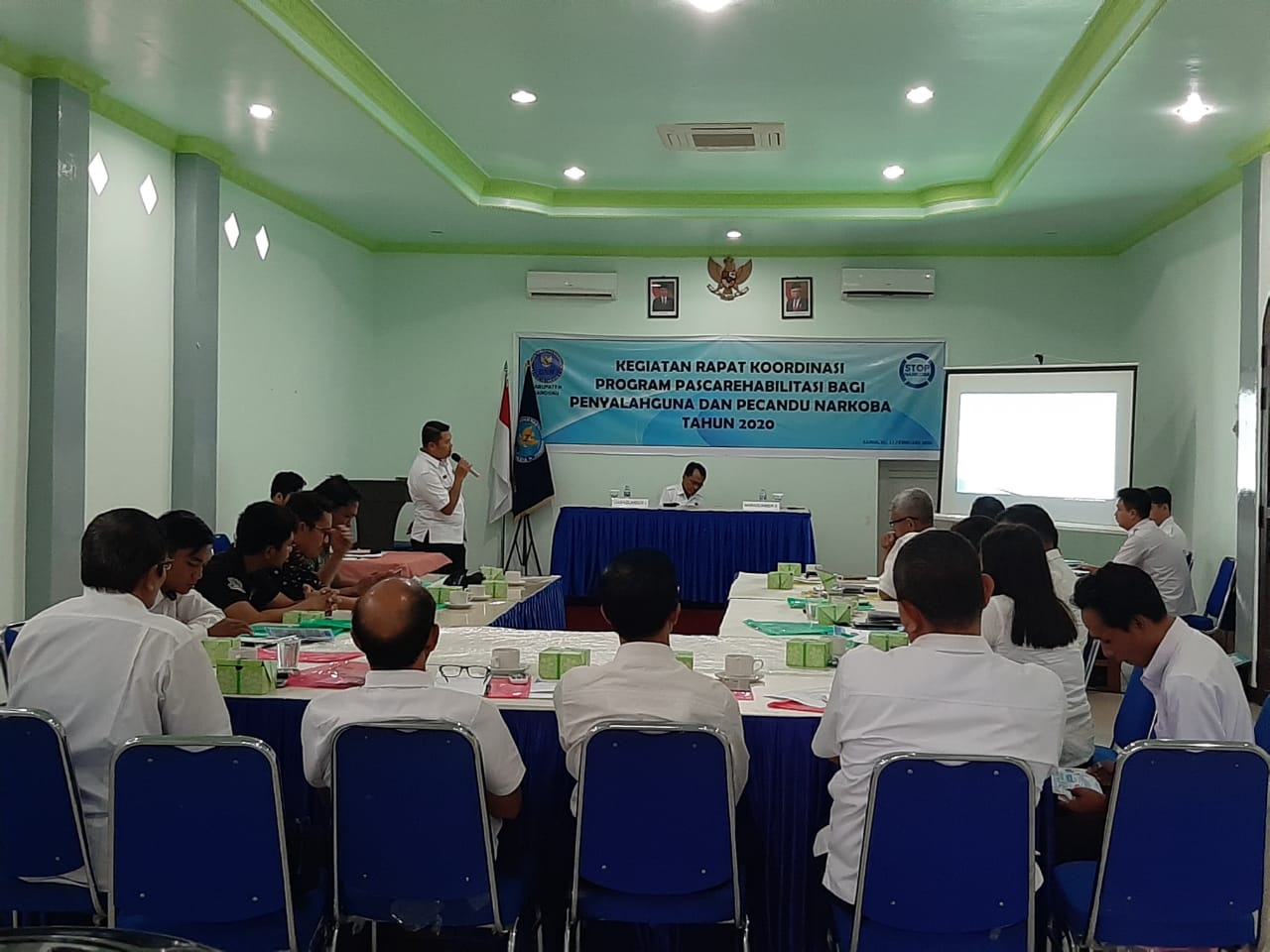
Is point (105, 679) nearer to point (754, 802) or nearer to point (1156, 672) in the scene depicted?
point (754, 802)

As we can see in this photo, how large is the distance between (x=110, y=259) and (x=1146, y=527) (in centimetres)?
585

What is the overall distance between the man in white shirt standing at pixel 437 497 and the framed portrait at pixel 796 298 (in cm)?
346

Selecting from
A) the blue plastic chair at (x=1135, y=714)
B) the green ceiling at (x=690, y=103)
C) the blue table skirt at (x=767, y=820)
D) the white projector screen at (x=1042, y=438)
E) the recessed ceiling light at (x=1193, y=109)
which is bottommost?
the blue table skirt at (x=767, y=820)

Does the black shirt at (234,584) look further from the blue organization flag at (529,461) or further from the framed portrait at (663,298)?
the framed portrait at (663,298)

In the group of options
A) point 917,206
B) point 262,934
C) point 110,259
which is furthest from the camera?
point 917,206

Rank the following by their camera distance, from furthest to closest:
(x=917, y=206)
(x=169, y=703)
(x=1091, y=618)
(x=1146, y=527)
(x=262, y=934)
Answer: (x=917, y=206)
(x=1146, y=527)
(x=1091, y=618)
(x=169, y=703)
(x=262, y=934)

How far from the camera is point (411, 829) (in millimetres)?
2174

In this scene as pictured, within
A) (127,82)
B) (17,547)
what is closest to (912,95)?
(127,82)

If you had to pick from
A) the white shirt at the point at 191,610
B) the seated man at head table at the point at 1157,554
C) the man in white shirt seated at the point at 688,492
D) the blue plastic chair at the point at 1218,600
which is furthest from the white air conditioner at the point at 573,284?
the white shirt at the point at 191,610

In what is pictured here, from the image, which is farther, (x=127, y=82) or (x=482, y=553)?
(x=482, y=553)

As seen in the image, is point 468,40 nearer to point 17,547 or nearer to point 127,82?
point 127,82

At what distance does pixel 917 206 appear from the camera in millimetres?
8203

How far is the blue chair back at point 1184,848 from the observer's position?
6.86 feet

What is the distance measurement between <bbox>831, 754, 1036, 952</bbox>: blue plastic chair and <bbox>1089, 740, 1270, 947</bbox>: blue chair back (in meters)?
0.19
